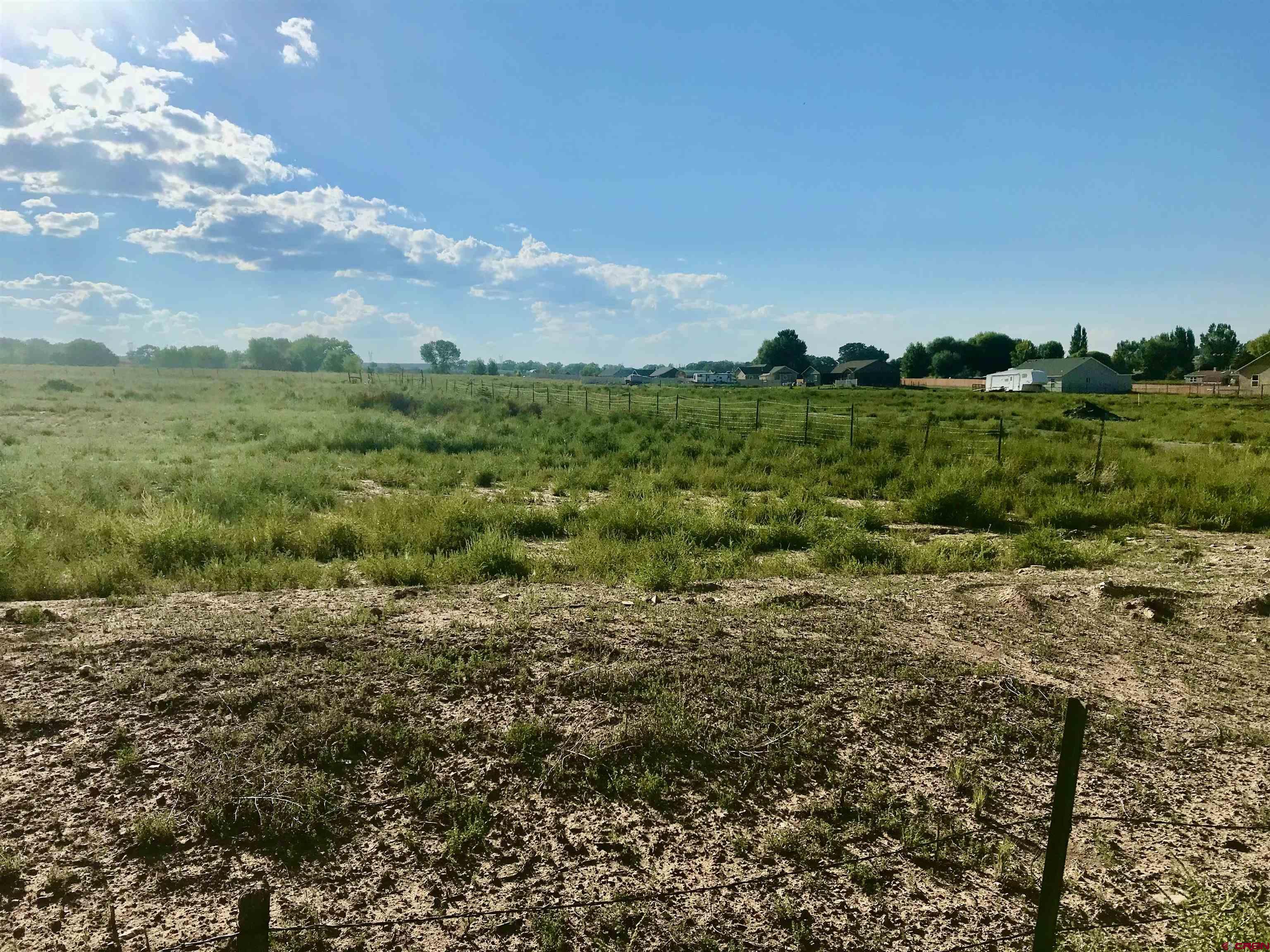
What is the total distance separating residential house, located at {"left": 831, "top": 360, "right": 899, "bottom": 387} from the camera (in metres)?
97.9

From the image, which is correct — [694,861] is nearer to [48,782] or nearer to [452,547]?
[48,782]

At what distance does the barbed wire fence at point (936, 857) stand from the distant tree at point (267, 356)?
433 feet

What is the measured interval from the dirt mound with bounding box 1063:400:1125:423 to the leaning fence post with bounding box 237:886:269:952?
3927 cm

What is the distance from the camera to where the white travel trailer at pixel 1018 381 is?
77.4 m

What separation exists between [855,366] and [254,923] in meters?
105

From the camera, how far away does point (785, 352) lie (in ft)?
409

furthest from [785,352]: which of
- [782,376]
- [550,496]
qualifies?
[550,496]

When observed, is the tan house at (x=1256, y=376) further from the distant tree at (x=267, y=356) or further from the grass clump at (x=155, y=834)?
the distant tree at (x=267, y=356)

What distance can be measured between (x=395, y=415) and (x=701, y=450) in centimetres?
1857

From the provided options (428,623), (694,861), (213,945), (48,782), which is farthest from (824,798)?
(48,782)

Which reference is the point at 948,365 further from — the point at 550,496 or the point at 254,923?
the point at 254,923

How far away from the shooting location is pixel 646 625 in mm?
6969

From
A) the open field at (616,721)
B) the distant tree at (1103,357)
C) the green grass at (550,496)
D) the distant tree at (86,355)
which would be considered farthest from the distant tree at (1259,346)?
the distant tree at (86,355)

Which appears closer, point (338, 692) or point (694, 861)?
point (694, 861)
